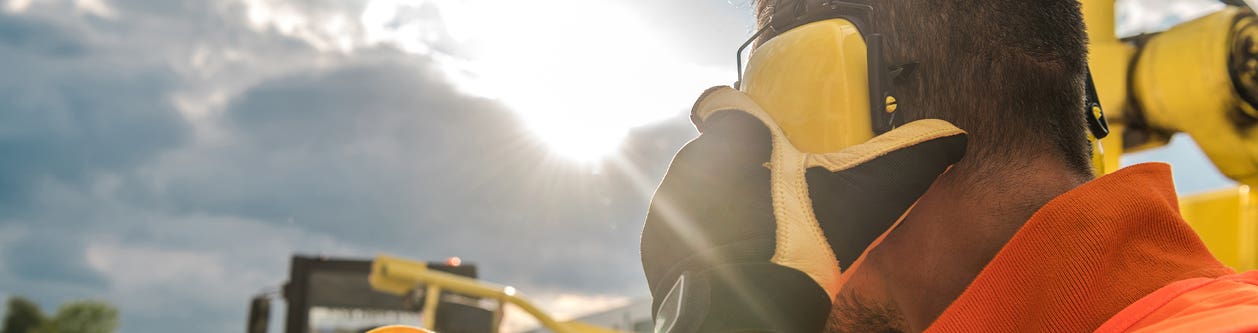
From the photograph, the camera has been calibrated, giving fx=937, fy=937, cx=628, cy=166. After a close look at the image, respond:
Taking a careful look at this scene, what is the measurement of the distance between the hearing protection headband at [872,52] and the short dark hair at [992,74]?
18 mm

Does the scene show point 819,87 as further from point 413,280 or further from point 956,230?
point 413,280

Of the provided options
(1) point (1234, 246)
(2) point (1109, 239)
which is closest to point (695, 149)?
(2) point (1109, 239)

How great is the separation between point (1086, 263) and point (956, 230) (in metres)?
0.24

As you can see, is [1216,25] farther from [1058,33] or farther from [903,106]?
[903,106]

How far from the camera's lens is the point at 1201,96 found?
3225 mm

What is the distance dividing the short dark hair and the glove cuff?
0.35 meters

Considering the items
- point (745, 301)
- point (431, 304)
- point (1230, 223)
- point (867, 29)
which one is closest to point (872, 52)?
point (867, 29)

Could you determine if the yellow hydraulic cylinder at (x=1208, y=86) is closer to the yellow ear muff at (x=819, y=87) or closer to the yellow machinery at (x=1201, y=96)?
the yellow machinery at (x=1201, y=96)

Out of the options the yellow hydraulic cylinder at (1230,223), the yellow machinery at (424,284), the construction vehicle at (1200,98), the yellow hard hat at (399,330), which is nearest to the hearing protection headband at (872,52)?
the yellow hard hat at (399,330)

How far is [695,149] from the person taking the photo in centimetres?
137

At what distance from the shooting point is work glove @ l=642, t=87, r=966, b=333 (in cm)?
133

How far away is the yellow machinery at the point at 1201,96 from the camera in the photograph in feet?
10.3

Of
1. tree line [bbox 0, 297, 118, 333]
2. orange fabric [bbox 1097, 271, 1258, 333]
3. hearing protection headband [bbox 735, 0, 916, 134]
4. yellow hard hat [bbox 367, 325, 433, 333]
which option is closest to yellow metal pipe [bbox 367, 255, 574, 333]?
yellow hard hat [bbox 367, 325, 433, 333]

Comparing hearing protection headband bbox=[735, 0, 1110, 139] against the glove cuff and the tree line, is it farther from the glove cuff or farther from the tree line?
the tree line
